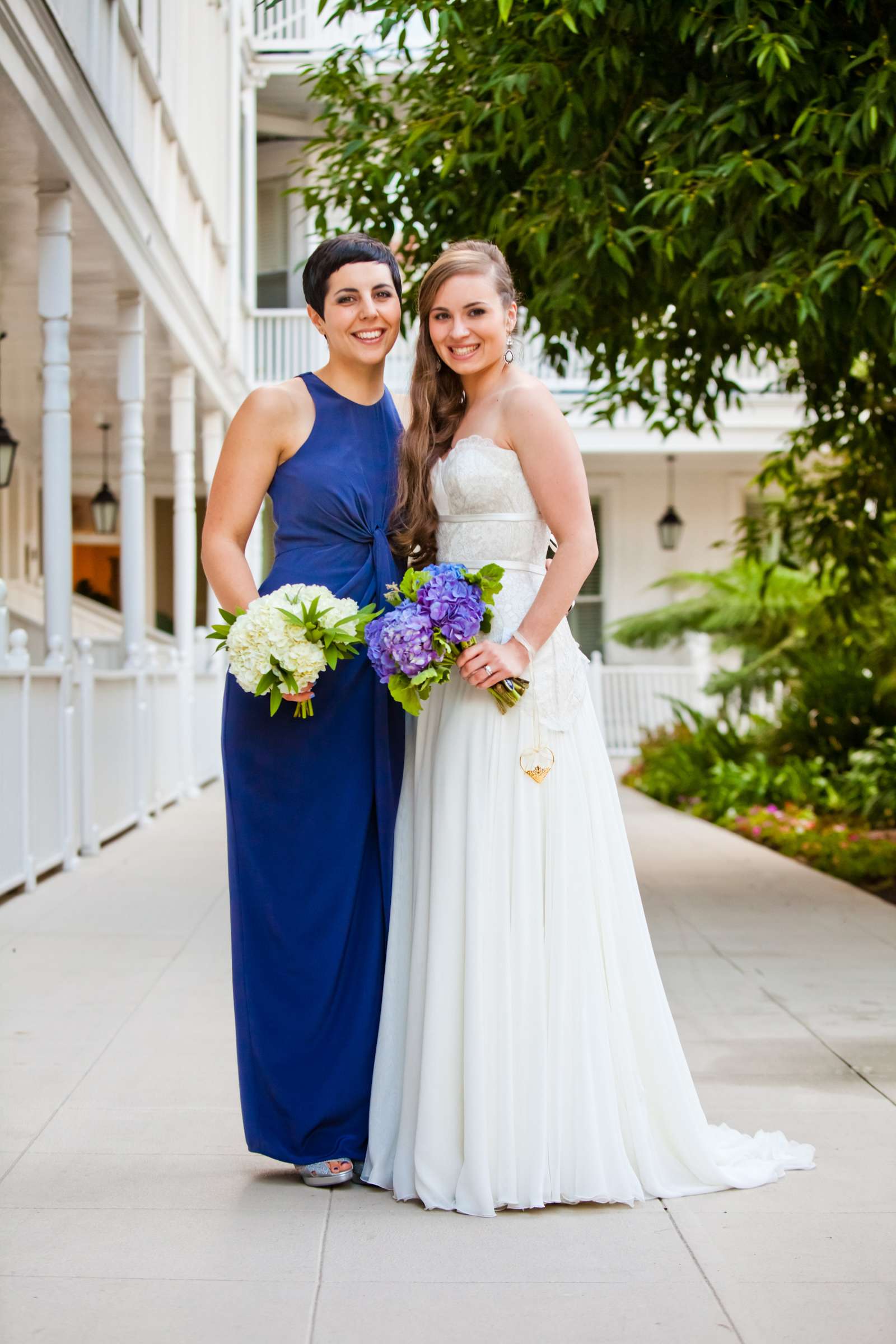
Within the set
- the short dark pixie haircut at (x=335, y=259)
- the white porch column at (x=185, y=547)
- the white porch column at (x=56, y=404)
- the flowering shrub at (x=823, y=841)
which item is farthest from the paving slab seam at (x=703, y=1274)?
the white porch column at (x=185, y=547)

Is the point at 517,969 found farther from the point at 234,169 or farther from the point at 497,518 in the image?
the point at 234,169

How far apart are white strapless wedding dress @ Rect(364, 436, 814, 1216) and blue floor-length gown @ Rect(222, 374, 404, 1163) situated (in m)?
0.10

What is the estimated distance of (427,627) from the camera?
300 centimetres

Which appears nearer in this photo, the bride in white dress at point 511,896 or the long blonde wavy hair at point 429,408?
the bride in white dress at point 511,896

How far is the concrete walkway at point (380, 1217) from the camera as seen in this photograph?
261cm

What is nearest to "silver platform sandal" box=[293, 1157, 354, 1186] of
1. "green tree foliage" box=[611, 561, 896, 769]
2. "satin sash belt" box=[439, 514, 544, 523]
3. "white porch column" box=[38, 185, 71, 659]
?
"satin sash belt" box=[439, 514, 544, 523]

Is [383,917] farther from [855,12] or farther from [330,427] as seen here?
[855,12]

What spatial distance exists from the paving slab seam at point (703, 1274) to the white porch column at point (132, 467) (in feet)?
27.0

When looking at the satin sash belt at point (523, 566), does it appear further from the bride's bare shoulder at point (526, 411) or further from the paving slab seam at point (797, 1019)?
the paving slab seam at point (797, 1019)

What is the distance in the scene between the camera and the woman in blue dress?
338cm

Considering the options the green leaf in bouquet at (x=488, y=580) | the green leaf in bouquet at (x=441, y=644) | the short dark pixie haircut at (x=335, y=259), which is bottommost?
the green leaf in bouquet at (x=441, y=644)

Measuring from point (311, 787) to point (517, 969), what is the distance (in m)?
0.63

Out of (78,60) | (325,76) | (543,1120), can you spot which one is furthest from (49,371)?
(543,1120)

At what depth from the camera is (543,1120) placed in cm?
311
